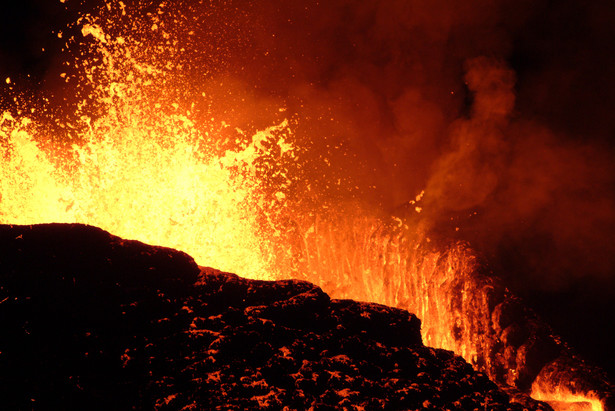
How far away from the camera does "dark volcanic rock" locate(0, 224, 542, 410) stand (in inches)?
195

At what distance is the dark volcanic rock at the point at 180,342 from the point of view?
4953 millimetres

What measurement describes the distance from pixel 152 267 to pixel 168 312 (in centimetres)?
83

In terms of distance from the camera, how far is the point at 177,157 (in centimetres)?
1764

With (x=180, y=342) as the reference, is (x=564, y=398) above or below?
above

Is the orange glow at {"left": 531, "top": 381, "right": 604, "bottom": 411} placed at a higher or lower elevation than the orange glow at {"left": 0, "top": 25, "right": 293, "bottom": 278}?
lower

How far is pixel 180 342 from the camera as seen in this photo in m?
5.63

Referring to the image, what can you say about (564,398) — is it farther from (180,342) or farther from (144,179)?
(144,179)

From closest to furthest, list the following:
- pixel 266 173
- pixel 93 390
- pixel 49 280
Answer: pixel 93 390
pixel 49 280
pixel 266 173

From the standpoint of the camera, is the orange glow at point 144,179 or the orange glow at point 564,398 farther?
the orange glow at point 144,179

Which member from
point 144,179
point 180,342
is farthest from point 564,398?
point 144,179

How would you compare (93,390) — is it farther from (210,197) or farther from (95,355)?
(210,197)

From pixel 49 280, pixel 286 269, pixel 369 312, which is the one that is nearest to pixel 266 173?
pixel 286 269

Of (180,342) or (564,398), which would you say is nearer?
(180,342)

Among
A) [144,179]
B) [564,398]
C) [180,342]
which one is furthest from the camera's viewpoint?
[144,179]
